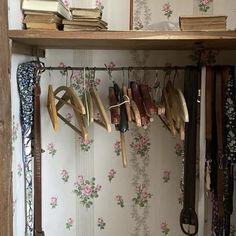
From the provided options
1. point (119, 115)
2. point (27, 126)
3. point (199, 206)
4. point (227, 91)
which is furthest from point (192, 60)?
point (27, 126)

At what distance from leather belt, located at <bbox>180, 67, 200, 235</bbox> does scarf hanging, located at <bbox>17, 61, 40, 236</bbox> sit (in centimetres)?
56

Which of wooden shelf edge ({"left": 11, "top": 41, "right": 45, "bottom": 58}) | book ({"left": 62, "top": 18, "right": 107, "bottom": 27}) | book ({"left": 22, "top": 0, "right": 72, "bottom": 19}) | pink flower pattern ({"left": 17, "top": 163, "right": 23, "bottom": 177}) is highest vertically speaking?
book ({"left": 22, "top": 0, "right": 72, "bottom": 19})

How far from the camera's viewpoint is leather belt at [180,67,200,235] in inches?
53.1

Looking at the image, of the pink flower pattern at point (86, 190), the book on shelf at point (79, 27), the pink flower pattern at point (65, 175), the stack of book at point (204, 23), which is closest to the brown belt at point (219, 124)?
the stack of book at point (204, 23)

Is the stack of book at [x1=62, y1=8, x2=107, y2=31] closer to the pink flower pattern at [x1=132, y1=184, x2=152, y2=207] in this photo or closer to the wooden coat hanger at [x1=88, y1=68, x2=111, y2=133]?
the wooden coat hanger at [x1=88, y1=68, x2=111, y2=133]

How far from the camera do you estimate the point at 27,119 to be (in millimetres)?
1363

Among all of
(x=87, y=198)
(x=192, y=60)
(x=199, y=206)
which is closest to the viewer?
(x=199, y=206)

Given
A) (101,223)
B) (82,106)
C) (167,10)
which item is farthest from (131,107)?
(101,223)

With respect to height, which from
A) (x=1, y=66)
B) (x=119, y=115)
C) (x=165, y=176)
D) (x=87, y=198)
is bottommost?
(x=87, y=198)

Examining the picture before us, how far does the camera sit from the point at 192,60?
1559 mm

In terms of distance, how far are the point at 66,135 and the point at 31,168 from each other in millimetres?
259

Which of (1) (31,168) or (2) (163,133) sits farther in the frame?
(2) (163,133)

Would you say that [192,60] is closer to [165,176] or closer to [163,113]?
[163,113]

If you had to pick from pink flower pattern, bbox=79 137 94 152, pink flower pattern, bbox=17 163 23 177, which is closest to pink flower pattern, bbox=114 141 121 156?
pink flower pattern, bbox=79 137 94 152
